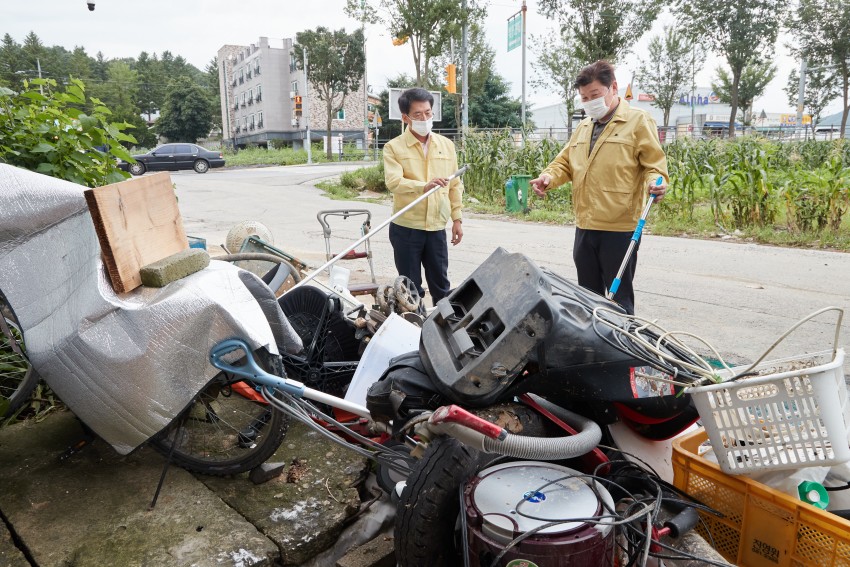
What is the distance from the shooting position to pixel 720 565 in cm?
194

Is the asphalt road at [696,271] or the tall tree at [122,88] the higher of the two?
the tall tree at [122,88]

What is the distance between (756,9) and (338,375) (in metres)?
30.1

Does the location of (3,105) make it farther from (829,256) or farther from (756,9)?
(756,9)

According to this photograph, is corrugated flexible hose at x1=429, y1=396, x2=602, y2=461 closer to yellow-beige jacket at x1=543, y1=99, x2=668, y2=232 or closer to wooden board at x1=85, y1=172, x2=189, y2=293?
wooden board at x1=85, y1=172, x2=189, y2=293

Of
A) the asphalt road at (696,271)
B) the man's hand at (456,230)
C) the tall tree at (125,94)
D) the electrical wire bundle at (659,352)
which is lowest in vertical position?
the asphalt road at (696,271)

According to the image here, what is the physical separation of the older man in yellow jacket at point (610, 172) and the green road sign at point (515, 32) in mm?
13954

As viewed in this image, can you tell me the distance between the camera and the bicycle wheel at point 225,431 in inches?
107

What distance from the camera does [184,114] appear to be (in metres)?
63.3

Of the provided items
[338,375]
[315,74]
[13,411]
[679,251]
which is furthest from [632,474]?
[315,74]

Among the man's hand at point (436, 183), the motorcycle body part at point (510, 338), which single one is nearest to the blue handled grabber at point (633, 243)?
the motorcycle body part at point (510, 338)

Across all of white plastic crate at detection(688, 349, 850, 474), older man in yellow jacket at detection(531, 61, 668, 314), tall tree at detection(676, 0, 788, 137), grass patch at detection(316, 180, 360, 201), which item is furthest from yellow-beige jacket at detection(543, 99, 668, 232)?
tall tree at detection(676, 0, 788, 137)

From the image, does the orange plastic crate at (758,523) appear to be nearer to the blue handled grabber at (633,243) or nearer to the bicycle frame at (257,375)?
the blue handled grabber at (633,243)

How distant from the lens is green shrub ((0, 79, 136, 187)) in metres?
3.58

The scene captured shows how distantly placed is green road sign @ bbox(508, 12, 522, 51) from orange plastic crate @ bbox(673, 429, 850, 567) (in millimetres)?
16295
